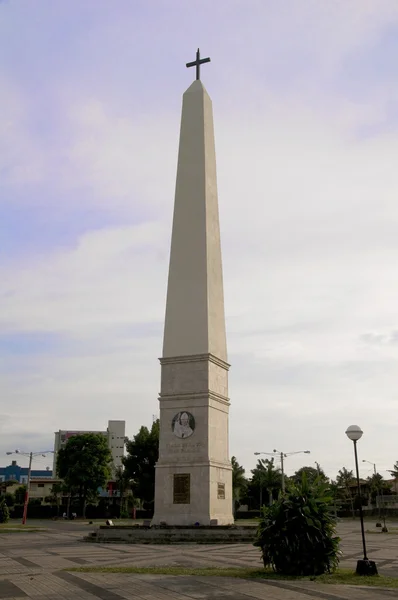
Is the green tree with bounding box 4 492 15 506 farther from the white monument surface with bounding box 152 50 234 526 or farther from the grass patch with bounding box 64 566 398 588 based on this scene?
the grass patch with bounding box 64 566 398 588

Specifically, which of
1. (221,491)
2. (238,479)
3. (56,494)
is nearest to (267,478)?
(238,479)

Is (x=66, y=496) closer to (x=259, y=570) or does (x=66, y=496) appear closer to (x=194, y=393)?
(x=194, y=393)

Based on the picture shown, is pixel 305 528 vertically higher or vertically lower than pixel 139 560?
higher

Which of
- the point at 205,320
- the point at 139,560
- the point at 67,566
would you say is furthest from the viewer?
the point at 205,320

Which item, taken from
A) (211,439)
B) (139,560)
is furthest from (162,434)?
(139,560)

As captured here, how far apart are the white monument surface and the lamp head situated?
42.4ft

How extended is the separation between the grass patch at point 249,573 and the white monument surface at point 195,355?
12.6m

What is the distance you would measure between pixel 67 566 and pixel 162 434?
13733 mm

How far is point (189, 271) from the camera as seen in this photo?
3200cm

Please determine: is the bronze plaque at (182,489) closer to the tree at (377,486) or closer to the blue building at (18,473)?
the tree at (377,486)

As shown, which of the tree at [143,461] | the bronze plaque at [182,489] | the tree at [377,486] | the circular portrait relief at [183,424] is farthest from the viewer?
the tree at [377,486]

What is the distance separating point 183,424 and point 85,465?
38370mm

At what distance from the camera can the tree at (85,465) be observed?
210ft

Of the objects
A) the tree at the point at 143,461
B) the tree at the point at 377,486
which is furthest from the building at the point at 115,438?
the tree at the point at 143,461
